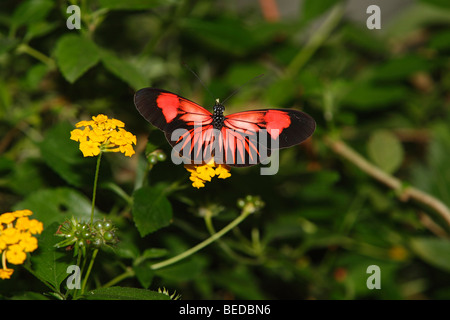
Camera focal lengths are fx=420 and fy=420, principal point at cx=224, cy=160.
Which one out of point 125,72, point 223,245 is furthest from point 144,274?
point 125,72

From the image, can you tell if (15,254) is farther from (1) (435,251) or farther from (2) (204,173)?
(1) (435,251)

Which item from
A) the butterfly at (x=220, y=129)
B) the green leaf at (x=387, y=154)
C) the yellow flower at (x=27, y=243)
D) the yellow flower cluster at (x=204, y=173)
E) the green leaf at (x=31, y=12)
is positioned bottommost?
the yellow flower at (x=27, y=243)

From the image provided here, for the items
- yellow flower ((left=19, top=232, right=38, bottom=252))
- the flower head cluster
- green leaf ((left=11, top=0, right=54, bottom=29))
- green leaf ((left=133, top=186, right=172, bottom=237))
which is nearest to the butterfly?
green leaf ((left=133, top=186, right=172, bottom=237))

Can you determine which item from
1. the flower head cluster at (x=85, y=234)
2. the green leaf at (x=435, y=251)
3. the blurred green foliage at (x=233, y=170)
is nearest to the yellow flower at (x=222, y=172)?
the blurred green foliage at (x=233, y=170)

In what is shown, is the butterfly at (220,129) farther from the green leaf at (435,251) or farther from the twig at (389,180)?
the green leaf at (435,251)

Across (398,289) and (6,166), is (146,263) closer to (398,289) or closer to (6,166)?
(6,166)

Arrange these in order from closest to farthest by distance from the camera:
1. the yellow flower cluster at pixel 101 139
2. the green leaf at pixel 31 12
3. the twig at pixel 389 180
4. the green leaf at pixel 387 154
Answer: the yellow flower cluster at pixel 101 139 → the green leaf at pixel 31 12 → the twig at pixel 389 180 → the green leaf at pixel 387 154

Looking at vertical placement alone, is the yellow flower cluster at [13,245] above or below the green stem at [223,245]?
below

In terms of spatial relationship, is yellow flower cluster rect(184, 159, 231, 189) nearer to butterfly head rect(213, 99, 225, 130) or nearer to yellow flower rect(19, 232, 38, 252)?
butterfly head rect(213, 99, 225, 130)
